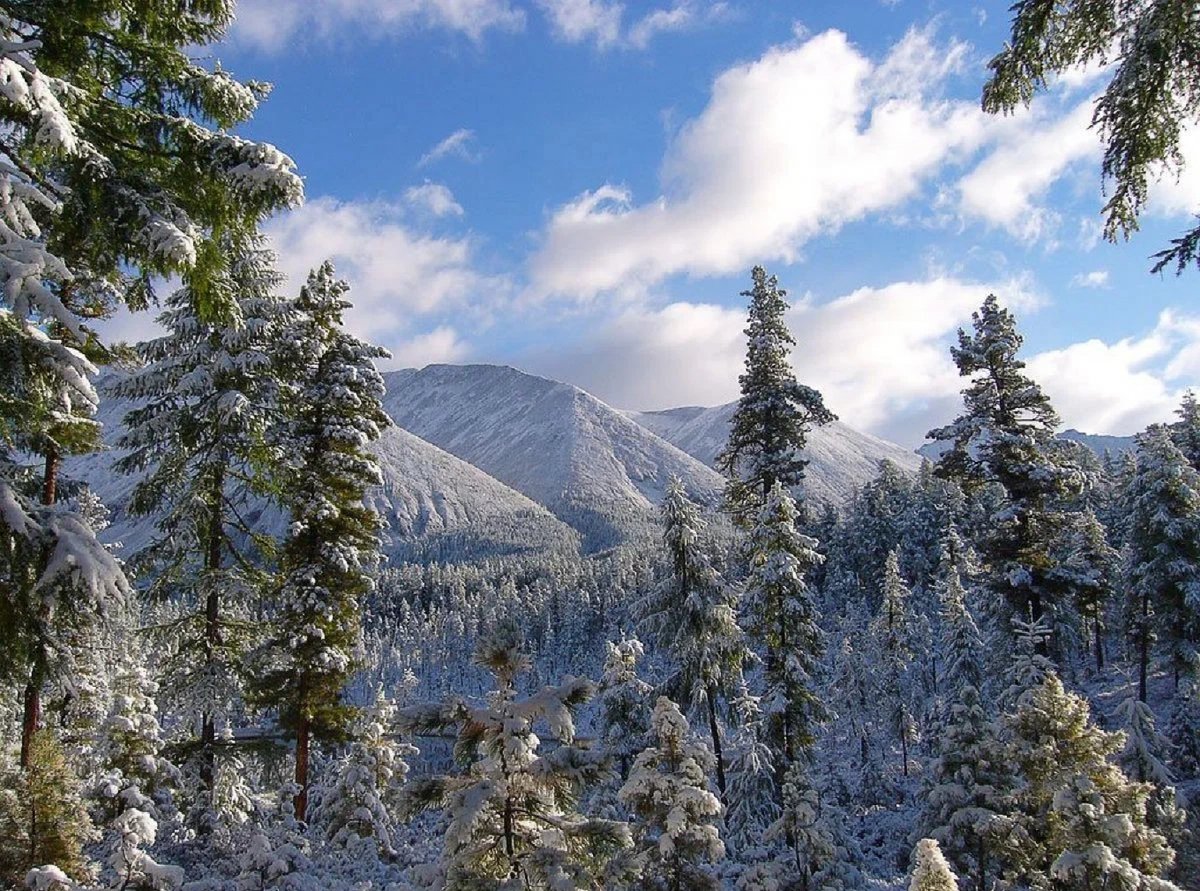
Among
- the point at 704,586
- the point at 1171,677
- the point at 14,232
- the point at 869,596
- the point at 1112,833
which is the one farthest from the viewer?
the point at 869,596

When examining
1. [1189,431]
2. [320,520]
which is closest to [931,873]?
[320,520]

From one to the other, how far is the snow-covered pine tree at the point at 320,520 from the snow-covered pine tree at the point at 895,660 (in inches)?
1634

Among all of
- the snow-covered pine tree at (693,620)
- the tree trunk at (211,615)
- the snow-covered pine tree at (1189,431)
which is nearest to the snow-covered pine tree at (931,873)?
the snow-covered pine tree at (693,620)

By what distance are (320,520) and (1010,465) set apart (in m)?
15.8

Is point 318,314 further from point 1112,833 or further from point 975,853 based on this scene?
point 975,853

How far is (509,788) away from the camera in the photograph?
6957 millimetres

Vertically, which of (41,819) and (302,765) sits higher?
(41,819)

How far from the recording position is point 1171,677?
43.3 metres

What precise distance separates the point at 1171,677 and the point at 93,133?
56.2 meters

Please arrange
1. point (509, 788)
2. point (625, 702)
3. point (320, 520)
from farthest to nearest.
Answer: point (625, 702), point (320, 520), point (509, 788)

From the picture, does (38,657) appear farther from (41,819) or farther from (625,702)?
(625,702)

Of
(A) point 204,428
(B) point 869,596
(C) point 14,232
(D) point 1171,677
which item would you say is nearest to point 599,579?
(B) point 869,596

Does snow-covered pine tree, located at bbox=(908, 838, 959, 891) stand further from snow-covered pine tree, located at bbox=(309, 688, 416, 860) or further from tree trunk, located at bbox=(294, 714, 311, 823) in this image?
snow-covered pine tree, located at bbox=(309, 688, 416, 860)

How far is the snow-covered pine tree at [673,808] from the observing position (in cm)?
1148
